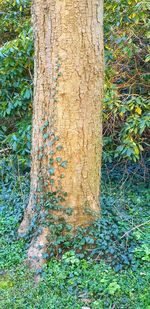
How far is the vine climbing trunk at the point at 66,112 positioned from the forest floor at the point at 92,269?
0.18 metres

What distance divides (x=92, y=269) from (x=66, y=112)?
138cm

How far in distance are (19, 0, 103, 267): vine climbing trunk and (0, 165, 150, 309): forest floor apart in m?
0.18

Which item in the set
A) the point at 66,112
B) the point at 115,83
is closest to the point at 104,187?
the point at 115,83

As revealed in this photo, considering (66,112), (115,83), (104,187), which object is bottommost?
(104,187)

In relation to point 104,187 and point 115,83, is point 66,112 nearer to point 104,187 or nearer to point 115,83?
point 104,187

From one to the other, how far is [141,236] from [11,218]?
1420 millimetres

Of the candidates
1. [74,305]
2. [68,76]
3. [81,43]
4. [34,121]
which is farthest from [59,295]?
[81,43]

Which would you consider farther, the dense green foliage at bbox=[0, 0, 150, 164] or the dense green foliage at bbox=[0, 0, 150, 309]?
the dense green foliage at bbox=[0, 0, 150, 164]

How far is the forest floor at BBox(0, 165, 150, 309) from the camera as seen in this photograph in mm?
2328

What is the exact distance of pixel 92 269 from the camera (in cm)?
259

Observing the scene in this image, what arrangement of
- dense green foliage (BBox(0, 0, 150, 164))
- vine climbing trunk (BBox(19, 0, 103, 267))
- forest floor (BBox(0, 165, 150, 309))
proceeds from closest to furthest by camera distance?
forest floor (BBox(0, 165, 150, 309)) → vine climbing trunk (BBox(19, 0, 103, 267)) → dense green foliage (BBox(0, 0, 150, 164))

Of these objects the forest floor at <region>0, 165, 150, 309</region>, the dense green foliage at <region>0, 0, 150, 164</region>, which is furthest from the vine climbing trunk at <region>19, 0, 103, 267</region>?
the dense green foliage at <region>0, 0, 150, 164</region>

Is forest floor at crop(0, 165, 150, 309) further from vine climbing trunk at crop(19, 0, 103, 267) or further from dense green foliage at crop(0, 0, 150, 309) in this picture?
vine climbing trunk at crop(19, 0, 103, 267)

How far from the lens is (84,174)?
278cm
